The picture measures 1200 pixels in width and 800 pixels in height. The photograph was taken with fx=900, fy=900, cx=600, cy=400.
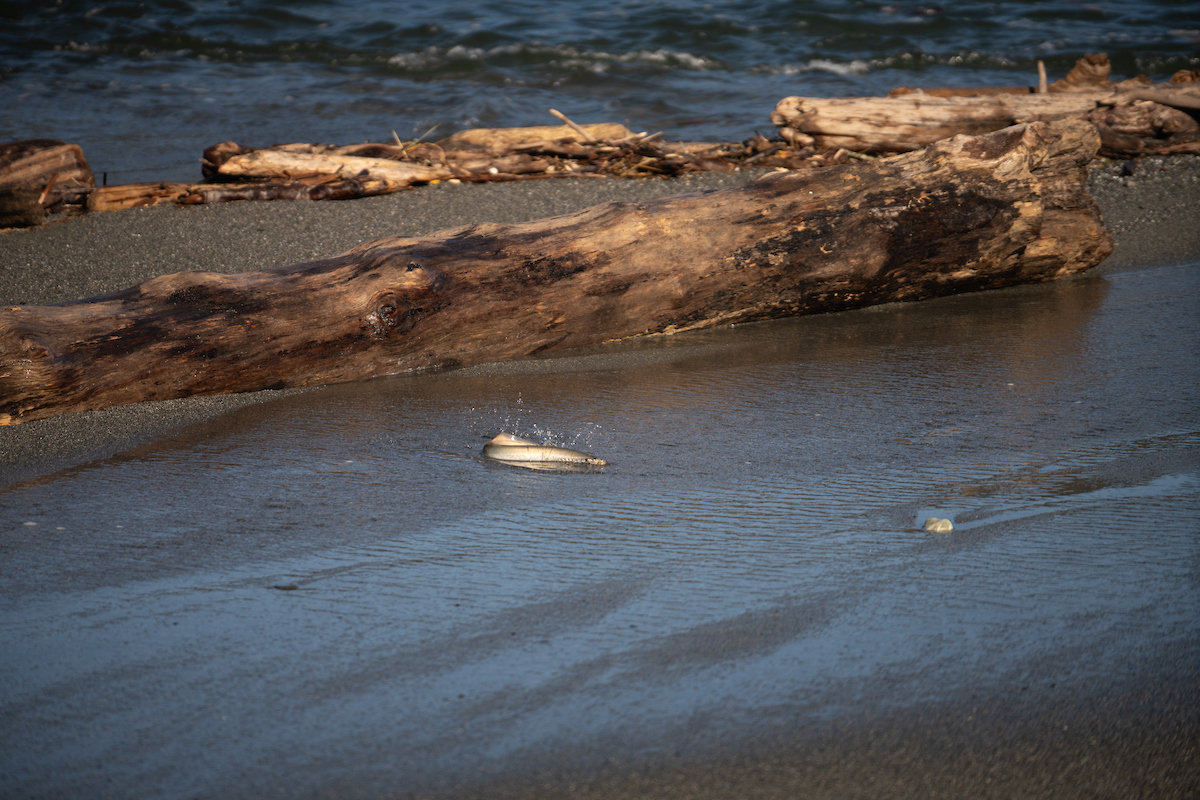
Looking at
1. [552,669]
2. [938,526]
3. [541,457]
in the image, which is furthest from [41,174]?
[938,526]

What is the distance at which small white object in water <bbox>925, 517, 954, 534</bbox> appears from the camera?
1.97 metres

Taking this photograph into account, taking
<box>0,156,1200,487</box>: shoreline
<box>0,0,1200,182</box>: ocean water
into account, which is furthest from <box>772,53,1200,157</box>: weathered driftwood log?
<box>0,0,1200,182</box>: ocean water

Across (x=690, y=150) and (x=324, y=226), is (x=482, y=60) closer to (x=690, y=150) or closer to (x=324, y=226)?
(x=690, y=150)

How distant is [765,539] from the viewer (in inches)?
77.5

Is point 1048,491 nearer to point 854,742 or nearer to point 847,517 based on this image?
point 847,517

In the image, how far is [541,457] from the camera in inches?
94.7

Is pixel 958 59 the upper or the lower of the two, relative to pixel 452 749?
upper

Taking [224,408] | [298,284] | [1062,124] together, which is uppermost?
[1062,124]

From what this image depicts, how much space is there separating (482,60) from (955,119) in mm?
7038

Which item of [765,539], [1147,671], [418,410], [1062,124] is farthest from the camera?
[1062,124]

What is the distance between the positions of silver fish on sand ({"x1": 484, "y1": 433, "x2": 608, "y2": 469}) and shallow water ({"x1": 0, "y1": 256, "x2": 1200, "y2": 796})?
4 cm

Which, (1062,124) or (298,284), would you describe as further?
(1062,124)

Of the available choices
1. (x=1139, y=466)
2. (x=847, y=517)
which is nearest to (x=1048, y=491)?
(x=1139, y=466)

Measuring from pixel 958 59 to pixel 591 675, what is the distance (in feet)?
40.7
